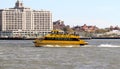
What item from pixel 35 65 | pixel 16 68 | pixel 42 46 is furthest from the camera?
pixel 42 46

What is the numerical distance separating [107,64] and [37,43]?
4050 centimetres

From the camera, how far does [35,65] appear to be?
42.8 metres

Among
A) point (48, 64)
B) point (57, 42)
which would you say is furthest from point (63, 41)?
point (48, 64)

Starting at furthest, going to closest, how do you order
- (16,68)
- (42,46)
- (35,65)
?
(42,46) → (35,65) → (16,68)

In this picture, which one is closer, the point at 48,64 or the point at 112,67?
the point at 112,67

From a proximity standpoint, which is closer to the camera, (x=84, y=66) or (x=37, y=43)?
(x=84, y=66)

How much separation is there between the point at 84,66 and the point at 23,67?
530 cm

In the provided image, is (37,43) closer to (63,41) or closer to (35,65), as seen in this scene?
(63,41)

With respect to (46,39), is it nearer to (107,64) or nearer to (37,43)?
(37,43)

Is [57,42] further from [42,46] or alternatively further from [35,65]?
[35,65]

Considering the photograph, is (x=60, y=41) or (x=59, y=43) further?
(x=60, y=41)

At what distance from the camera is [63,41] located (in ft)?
271

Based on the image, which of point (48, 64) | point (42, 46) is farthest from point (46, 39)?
point (48, 64)

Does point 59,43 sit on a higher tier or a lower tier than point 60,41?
lower
